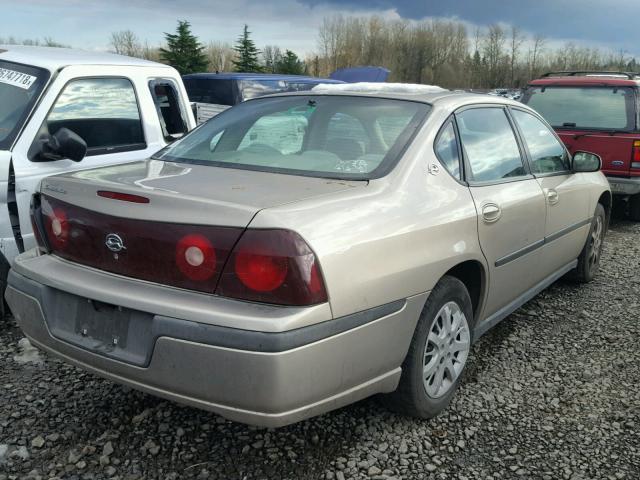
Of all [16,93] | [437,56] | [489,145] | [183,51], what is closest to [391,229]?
[489,145]

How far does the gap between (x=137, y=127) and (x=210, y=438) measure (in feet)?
9.13

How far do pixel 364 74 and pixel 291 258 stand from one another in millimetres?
17186

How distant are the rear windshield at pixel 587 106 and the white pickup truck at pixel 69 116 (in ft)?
17.0

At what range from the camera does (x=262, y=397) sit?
2025mm

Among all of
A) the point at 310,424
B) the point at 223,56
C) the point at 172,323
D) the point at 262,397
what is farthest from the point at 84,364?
the point at 223,56

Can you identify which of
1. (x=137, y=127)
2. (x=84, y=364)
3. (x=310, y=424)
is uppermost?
(x=137, y=127)

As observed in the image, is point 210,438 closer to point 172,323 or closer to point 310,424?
point 310,424

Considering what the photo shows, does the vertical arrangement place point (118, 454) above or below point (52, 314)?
below

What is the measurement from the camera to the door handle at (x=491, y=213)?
3041mm

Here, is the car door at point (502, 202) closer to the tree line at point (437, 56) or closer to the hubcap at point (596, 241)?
the hubcap at point (596, 241)

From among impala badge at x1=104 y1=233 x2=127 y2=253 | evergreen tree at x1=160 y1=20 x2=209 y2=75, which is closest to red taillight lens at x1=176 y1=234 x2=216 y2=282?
impala badge at x1=104 y1=233 x2=127 y2=253

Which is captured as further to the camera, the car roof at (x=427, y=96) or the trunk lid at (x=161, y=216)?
the car roof at (x=427, y=96)

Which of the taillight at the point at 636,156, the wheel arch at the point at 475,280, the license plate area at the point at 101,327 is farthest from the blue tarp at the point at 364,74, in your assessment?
the license plate area at the point at 101,327

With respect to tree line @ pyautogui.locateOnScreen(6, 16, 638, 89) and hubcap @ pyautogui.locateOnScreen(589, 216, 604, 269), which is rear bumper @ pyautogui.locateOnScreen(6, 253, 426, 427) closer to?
hubcap @ pyautogui.locateOnScreen(589, 216, 604, 269)
